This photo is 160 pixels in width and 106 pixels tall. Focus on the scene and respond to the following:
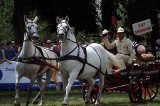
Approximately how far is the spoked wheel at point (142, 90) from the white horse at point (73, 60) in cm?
102

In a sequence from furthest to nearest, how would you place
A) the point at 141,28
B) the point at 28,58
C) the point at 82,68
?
1. the point at 141,28
2. the point at 28,58
3. the point at 82,68

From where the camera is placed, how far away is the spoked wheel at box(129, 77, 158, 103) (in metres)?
15.4

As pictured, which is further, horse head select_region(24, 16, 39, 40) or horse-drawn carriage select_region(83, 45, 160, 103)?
horse-drawn carriage select_region(83, 45, 160, 103)

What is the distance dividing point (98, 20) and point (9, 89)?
1521 centimetres

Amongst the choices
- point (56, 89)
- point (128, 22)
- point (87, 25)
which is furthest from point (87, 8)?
point (56, 89)

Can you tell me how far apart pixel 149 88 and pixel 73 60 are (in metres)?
3.44

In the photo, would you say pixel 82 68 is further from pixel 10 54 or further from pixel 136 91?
pixel 10 54

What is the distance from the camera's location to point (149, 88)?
53.8 feet

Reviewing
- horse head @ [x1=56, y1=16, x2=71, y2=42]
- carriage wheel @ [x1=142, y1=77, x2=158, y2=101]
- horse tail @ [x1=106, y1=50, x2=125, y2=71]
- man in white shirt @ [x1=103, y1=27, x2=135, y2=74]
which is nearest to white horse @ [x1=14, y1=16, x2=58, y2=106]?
horse head @ [x1=56, y1=16, x2=71, y2=42]

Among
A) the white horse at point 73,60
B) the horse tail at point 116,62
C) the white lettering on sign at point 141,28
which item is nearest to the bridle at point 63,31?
the white horse at point 73,60

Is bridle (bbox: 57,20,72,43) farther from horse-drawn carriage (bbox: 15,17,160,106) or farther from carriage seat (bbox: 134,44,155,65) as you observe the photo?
carriage seat (bbox: 134,44,155,65)

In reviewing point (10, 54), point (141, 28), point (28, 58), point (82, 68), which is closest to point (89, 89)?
point (82, 68)

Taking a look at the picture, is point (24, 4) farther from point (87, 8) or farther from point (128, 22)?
point (128, 22)

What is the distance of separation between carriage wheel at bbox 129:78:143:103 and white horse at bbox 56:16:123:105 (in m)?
0.99
